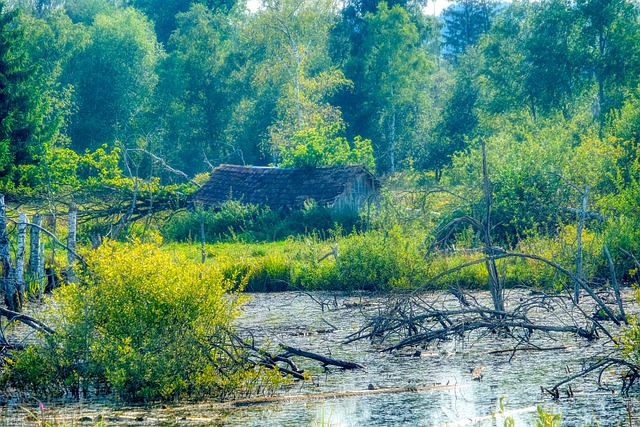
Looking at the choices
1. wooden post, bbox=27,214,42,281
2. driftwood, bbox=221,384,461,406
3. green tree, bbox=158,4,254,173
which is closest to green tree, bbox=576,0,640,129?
green tree, bbox=158,4,254,173

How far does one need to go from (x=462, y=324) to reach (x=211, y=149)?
44.8m

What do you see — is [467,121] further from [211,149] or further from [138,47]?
[138,47]

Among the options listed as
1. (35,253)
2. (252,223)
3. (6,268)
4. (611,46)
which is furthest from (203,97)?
(6,268)

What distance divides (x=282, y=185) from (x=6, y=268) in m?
16.7

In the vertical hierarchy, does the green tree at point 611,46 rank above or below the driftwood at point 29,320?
above

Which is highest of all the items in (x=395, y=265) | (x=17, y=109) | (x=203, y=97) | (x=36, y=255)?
(x=203, y=97)

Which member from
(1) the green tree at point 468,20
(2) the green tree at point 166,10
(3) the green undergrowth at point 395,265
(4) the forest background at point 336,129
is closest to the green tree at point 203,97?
(4) the forest background at point 336,129

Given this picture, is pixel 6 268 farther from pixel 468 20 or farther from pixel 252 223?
pixel 468 20

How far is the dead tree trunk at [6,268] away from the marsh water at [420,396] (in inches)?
172

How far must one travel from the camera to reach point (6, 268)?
52.9ft

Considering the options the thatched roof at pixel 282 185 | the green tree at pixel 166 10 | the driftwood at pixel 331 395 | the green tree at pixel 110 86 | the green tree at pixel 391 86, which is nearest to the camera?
the driftwood at pixel 331 395

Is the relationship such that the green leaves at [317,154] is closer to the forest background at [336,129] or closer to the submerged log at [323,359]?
the forest background at [336,129]

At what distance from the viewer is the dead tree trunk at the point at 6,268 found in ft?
51.0

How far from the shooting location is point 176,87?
54750 mm
